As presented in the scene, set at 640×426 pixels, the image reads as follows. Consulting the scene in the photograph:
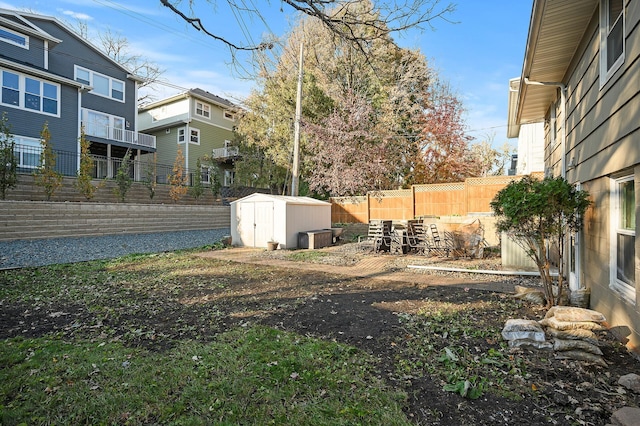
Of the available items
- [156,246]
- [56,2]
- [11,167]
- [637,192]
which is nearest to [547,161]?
[637,192]

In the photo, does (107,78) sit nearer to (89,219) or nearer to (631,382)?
(89,219)

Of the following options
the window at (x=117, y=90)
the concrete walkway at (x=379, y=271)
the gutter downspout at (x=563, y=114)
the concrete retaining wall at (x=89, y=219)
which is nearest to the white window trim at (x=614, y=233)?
the concrete walkway at (x=379, y=271)

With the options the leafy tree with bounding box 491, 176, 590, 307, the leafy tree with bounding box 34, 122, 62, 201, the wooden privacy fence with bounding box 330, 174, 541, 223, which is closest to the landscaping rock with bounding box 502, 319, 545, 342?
the leafy tree with bounding box 491, 176, 590, 307

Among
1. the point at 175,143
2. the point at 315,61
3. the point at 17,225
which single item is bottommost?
the point at 17,225

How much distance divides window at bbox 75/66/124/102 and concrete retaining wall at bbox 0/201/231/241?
32.0 feet

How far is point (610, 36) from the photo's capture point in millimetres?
3768

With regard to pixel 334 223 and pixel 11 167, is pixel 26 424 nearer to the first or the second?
pixel 11 167

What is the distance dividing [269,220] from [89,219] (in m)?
6.80

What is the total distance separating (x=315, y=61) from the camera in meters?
19.3

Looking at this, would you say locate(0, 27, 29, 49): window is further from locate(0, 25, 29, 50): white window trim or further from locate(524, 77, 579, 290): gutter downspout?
locate(524, 77, 579, 290): gutter downspout

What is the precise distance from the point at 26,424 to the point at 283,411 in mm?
1600

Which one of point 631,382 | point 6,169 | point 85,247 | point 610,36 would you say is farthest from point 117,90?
point 631,382

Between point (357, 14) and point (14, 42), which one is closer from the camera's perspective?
point (357, 14)

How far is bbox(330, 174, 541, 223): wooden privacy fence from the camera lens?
13.8 metres
